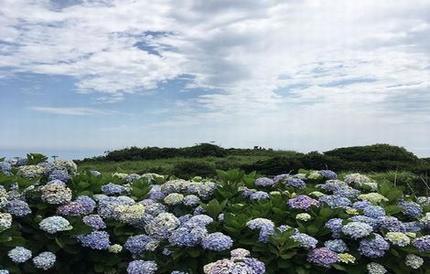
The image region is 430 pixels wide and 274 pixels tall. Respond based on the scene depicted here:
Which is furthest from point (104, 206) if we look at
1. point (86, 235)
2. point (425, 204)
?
point (425, 204)

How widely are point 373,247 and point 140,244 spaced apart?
1853 mm

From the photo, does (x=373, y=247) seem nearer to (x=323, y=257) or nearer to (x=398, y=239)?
(x=398, y=239)

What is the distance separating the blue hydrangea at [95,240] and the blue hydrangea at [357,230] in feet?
6.29

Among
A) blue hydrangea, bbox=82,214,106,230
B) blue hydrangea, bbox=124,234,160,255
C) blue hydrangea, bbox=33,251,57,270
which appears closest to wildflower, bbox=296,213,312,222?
blue hydrangea, bbox=124,234,160,255

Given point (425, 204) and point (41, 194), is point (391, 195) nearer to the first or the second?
point (425, 204)

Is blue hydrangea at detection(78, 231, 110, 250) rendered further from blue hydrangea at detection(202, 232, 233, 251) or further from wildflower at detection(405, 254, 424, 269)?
wildflower at detection(405, 254, 424, 269)

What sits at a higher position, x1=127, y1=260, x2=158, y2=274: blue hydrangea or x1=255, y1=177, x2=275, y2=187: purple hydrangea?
x1=255, y1=177, x2=275, y2=187: purple hydrangea

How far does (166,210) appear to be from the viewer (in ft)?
18.3

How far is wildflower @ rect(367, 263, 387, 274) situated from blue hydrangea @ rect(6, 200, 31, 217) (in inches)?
111

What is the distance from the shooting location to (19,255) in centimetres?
453

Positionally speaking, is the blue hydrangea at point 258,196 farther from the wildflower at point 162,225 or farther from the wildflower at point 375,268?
the wildflower at point 375,268

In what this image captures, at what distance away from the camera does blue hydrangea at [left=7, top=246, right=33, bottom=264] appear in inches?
178

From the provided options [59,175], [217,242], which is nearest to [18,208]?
[59,175]

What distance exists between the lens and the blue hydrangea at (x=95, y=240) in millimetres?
4820
